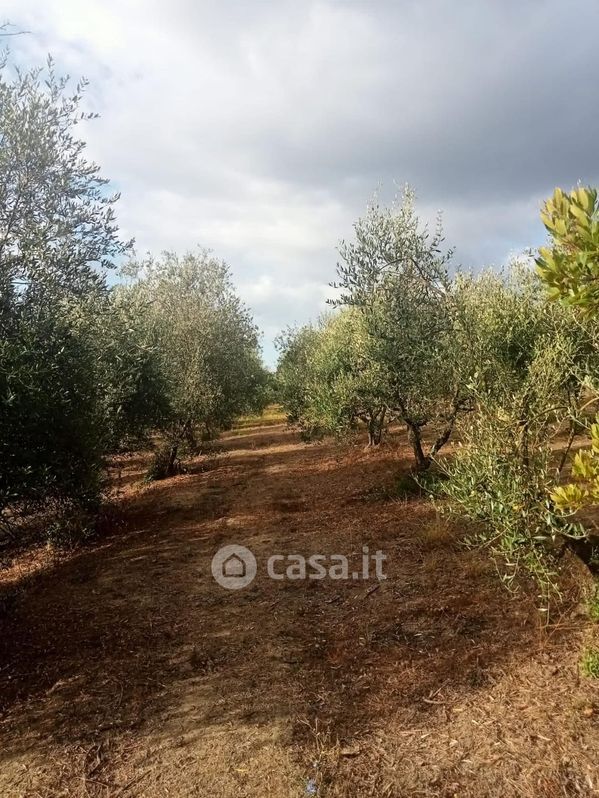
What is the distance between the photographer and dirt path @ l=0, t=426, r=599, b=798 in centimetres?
498

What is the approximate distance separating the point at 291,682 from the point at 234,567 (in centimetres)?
432

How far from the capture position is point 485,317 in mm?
13531

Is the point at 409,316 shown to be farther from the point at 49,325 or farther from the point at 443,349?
the point at 49,325

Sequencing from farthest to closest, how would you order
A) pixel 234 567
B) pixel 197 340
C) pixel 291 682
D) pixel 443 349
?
1. pixel 197 340
2. pixel 443 349
3. pixel 234 567
4. pixel 291 682

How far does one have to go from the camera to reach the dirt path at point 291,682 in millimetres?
4977

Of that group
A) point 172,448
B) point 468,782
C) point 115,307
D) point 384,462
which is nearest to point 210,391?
point 172,448

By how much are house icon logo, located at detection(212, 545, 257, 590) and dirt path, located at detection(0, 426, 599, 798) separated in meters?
0.26

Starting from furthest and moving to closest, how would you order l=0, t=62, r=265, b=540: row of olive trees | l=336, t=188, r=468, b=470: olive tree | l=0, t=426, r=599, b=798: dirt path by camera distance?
l=336, t=188, r=468, b=470: olive tree
l=0, t=62, r=265, b=540: row of olive trees
l=0, t=426, r=599, b=798: dirt path

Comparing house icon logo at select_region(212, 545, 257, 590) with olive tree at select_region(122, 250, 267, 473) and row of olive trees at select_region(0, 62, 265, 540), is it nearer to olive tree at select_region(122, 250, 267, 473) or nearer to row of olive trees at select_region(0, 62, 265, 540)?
row of olive trees at select_region(0, 62, 265, 540)

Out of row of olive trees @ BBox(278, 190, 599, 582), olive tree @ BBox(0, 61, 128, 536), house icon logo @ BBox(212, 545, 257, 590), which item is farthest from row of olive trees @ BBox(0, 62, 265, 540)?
row of olive trees @ BBox(278, 190, 599, 582)

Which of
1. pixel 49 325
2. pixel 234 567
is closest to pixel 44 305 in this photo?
pixel 49 325

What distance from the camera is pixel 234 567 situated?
34.9ft

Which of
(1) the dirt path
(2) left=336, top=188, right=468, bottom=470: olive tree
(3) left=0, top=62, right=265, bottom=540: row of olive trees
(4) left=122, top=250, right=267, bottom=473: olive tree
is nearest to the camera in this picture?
(1) the dirt path

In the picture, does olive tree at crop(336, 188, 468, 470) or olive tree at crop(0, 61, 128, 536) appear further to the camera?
olive tree at crop(336, 188, 468, 470)
